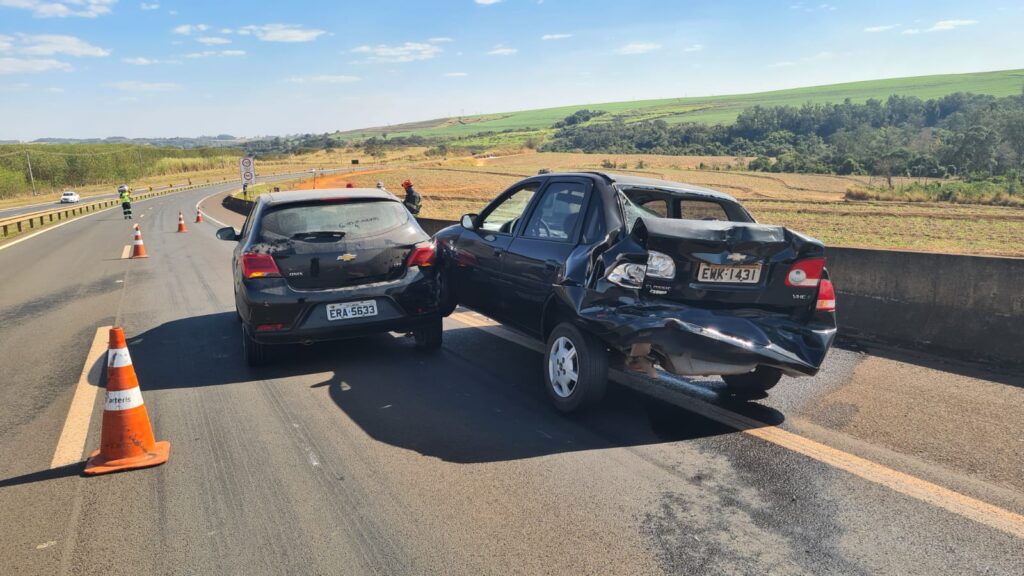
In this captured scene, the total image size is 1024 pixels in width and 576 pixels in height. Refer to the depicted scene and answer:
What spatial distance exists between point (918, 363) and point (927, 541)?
344 centimetres

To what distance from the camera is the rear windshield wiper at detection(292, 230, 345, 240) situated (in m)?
6.23

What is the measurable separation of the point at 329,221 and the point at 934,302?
5691 millimetres

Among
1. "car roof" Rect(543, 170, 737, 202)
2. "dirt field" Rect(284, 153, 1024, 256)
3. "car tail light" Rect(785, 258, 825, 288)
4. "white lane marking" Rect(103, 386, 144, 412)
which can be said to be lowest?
"dirt field" Rect(284, 153, 1024, 256)

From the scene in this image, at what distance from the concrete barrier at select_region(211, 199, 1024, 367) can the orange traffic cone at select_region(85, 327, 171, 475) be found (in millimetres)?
6364

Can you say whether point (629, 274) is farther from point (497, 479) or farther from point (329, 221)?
point (329, 221)

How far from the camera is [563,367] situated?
16.5 ft

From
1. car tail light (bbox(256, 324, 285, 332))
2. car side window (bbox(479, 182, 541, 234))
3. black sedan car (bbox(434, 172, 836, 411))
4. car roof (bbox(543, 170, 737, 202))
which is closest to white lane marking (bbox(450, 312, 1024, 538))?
black sedan car (bbox(434, 172, 836, 411))

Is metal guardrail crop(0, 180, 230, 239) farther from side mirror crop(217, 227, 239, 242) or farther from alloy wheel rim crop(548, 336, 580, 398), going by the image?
alloy wheel rim crop(548, 336, 580, 398)

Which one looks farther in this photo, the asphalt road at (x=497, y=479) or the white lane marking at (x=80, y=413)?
the white lane marking at (x=80, y=413)

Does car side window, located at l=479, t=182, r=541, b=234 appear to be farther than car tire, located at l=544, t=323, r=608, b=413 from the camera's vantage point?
Yes

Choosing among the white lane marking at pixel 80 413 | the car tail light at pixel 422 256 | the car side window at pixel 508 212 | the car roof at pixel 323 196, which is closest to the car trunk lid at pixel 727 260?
the car side window at pixel 508 212

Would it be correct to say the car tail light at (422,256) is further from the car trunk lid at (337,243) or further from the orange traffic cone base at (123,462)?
the orange traffic cone base at (123,462)

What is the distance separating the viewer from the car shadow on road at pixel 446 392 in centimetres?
454

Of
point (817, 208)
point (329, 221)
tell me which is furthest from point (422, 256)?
point (817, 208)
